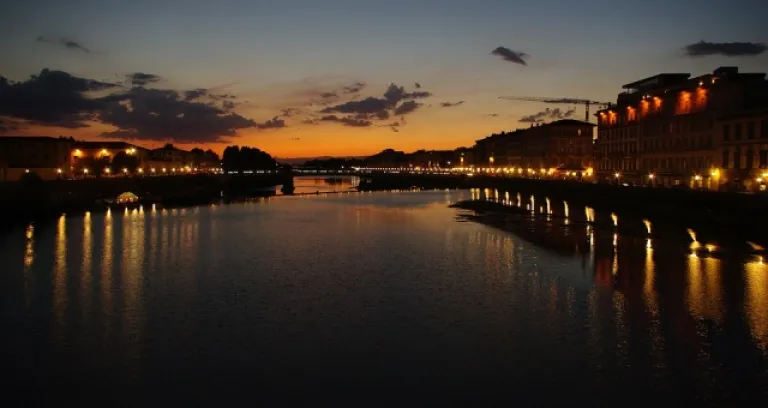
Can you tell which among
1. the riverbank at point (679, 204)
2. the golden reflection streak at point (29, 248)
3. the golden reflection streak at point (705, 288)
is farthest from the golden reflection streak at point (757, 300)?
the golden reflection streak at point (29, 248)

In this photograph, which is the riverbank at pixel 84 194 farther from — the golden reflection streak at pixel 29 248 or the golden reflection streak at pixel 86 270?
the golden reflection streak at pixel 86 270

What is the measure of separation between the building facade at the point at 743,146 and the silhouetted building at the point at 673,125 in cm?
127

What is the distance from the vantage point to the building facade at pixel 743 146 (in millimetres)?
47719

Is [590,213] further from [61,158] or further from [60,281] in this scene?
[61,158]

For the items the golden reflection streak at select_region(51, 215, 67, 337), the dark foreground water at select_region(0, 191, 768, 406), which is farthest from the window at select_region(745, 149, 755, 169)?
the golden reflection streak at select_region(51, 215, 67, 337)

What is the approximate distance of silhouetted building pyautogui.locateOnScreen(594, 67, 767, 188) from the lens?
59.5 meters

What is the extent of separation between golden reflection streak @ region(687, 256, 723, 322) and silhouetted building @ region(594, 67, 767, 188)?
60.2ft

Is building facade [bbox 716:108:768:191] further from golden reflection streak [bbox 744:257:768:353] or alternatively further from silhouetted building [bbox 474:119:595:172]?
silhouetted building [bbox 474:119:595:172]

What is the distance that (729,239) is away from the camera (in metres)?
36.3

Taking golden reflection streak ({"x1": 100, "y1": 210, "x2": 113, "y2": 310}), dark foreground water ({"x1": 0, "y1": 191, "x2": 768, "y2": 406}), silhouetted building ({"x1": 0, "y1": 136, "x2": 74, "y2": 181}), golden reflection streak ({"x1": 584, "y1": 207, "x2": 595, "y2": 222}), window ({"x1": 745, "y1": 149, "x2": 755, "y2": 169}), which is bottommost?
dark foreground water ({"x1": 0, "y1": 191, "x2": 768, "y2": 406})

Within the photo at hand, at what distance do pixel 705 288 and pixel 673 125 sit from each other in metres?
50.6

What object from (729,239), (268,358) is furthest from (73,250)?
(729,239)

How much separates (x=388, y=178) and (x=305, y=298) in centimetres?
12517

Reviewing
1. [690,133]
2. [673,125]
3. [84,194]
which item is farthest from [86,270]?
[673,125]
